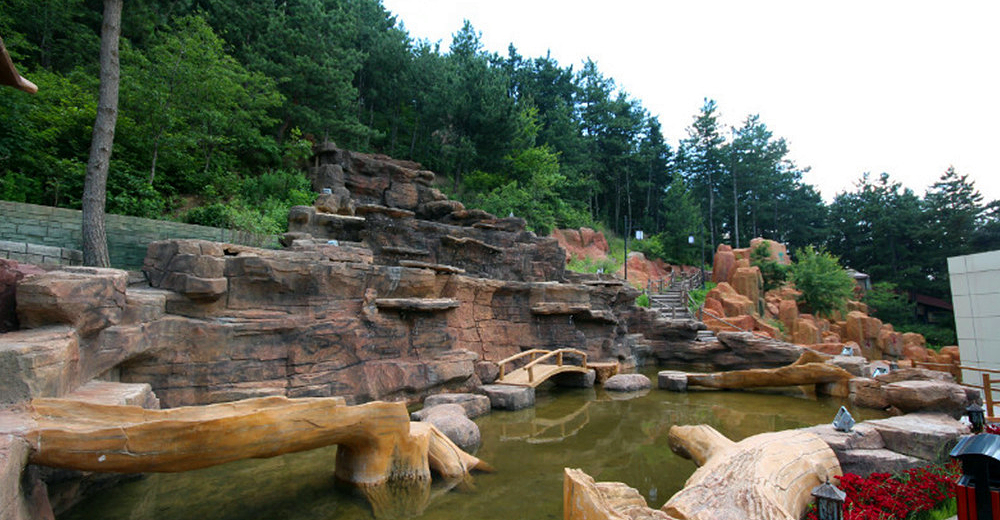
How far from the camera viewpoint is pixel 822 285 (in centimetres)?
2592

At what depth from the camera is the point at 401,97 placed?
1053 inches

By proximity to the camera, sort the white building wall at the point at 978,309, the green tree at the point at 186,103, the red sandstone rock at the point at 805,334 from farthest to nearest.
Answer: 1. the red sandstone rock at the point at 805,334
2. the green tree at the point at 186,103
3. the white building wall at the point at 978,309

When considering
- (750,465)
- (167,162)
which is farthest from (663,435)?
(167,162)

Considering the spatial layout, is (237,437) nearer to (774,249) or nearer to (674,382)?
(674,382)

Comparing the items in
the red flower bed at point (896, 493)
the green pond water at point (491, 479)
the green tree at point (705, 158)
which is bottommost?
the green pond water at point (491, 479)

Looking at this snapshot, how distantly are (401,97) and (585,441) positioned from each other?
77.7 feet

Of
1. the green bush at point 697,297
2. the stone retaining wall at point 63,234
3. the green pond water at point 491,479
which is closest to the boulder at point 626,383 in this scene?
the green pond water at point 491,479

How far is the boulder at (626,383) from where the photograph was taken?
12.6 metres

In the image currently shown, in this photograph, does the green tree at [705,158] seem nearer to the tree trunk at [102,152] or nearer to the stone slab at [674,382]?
the stone slab at [674,382]

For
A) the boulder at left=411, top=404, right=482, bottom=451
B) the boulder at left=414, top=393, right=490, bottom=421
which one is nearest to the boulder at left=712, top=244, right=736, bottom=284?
the boulder at left=414, top=393, right=490, bottom=421

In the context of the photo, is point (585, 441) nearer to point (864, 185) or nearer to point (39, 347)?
point (39, 347)

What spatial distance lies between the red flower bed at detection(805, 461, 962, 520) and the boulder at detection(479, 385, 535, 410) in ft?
20.5

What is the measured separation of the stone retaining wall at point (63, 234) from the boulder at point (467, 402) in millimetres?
6381

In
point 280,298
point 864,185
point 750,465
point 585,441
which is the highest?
point 864,185
